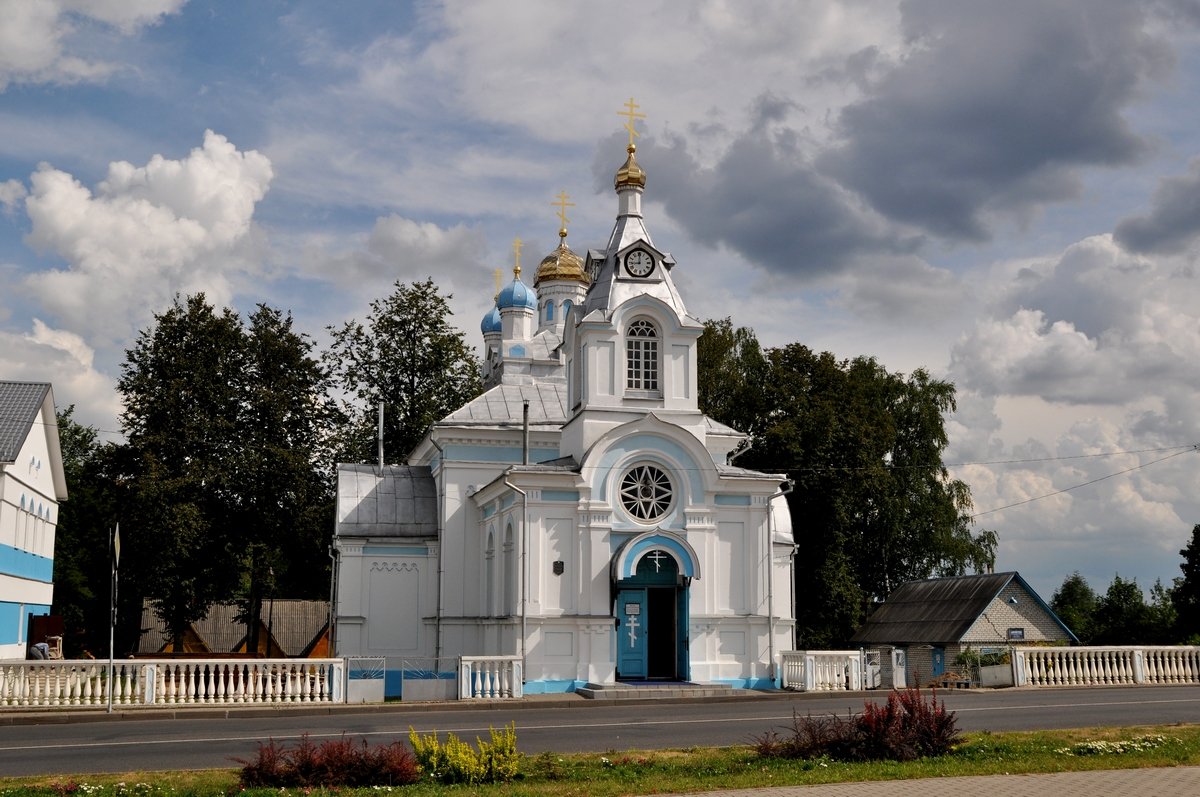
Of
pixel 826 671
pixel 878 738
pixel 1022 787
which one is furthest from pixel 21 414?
pixel 1022 787

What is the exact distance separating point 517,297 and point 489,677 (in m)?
20.4

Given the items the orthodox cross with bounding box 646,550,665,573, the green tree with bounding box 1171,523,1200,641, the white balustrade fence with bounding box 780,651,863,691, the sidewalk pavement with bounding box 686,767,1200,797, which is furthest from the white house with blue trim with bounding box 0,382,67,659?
the green tree with bounding box 1171,523,1200,641

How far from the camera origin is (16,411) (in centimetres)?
3094

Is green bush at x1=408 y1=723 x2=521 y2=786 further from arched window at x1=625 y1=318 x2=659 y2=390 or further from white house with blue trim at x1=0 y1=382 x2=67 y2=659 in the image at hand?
white house with blue trim at x1=0 y1=382 x2=67 y2=659

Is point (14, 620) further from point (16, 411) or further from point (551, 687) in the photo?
point (551, 687)

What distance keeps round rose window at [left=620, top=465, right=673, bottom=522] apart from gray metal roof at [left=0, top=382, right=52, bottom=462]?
48.0 ft

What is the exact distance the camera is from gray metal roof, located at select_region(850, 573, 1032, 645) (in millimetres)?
38312

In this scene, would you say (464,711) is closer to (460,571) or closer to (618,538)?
(618,538)

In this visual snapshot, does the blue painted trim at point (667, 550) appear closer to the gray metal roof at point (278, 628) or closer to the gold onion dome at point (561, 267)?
the gold onion dome at point (561, 267)

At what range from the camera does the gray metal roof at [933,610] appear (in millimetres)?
38312

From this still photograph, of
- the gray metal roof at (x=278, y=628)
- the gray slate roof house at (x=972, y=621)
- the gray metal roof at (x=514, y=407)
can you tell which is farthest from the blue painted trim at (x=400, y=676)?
the gray metal roof at (x=278, y=628)

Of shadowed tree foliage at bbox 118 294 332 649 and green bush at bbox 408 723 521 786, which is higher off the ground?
shadowed tree foliage at bbox 118 294 332 649

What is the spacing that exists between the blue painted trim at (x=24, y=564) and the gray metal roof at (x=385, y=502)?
8.15 meters

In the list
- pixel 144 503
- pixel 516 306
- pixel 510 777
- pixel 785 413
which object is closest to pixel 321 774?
pixel 510 777
